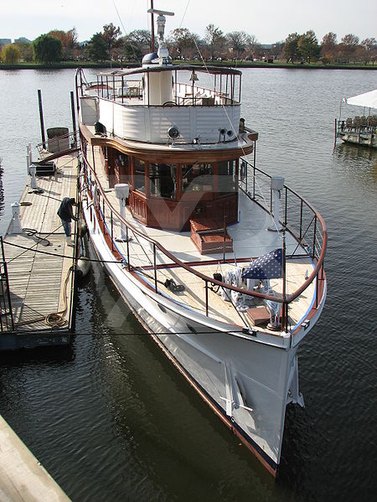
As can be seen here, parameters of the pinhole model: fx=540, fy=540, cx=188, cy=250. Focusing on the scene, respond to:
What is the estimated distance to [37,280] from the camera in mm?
17141

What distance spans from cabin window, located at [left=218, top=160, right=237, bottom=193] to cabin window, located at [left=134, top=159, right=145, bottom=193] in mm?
2239

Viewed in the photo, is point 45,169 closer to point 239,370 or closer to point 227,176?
point 227,176

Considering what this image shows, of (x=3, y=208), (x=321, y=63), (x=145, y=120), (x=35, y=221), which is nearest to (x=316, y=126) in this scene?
(x=3, y=208)

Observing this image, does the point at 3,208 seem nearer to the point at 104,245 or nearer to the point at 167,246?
the point at 104,245

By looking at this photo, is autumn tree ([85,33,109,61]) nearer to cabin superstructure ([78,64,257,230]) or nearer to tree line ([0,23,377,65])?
tree line ([0,23,377,65])

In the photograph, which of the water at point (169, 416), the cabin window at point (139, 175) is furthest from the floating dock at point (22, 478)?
the cabin window at point (139, 175)

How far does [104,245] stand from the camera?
1575 centimetres

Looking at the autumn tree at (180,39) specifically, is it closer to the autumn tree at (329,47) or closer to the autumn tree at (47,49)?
the autumn tree at (47,49)

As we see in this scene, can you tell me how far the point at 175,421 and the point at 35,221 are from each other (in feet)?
42.0

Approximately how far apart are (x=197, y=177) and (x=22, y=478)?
9.31 m

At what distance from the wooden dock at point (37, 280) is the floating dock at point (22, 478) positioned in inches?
188

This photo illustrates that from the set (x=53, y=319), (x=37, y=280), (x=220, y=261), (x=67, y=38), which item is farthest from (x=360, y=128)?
(x=67, y=38)

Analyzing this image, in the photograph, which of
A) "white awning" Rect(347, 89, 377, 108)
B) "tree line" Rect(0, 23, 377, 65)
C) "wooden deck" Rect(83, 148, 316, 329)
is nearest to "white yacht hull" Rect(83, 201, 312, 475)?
"wooden deck" Rect(83, 148, 316, 329)

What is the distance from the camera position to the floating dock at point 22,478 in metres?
7.78
